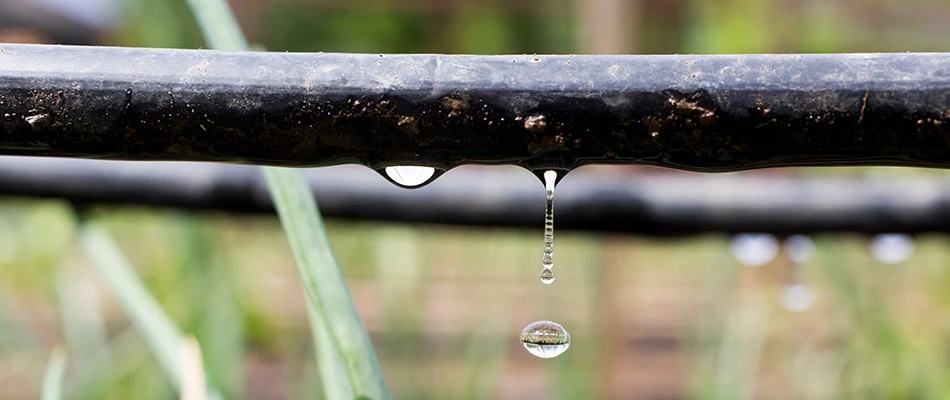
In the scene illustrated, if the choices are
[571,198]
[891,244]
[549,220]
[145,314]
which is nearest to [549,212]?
[549,220]

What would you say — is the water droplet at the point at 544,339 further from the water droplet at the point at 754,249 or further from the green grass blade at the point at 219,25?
the water droplet at the point at 754,249

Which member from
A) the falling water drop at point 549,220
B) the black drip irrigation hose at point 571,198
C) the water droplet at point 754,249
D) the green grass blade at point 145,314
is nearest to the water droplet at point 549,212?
the falling water drop at point 549,220

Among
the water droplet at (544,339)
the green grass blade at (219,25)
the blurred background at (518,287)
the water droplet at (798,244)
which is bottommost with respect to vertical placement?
the water droplet at (544,339)

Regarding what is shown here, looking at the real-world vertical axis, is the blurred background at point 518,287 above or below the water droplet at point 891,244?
above

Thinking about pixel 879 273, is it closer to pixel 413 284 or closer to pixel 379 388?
pixel 413 284

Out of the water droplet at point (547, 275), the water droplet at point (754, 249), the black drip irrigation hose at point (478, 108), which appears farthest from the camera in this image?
the water droplet at point (754, 249)
